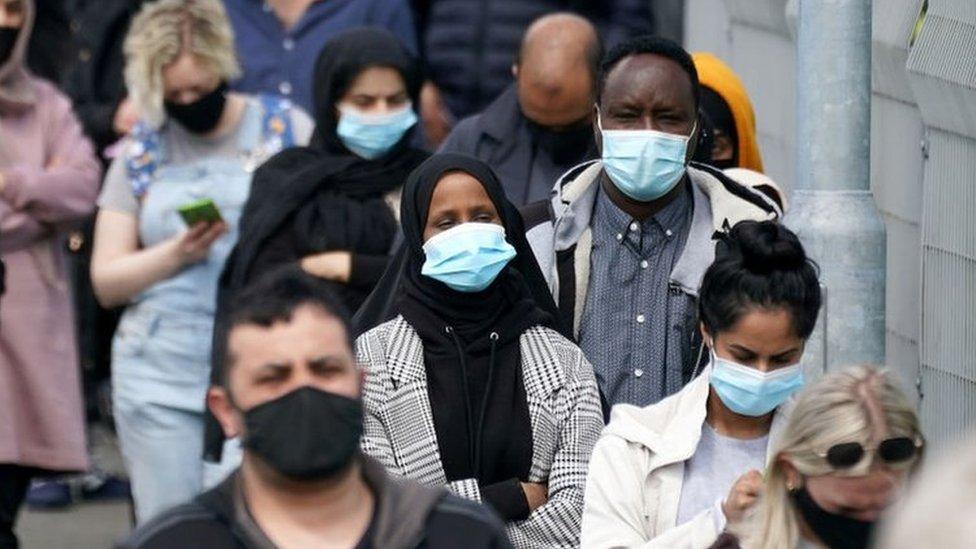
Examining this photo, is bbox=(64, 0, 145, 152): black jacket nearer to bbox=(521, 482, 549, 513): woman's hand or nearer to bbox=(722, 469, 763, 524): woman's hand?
bbox=(521, 482, 549, 513): woman's hand

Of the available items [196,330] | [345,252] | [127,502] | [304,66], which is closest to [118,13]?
[304,66]

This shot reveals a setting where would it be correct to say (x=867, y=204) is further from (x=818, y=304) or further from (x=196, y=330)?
(x=196, y=330)

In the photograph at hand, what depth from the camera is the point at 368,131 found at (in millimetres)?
7465

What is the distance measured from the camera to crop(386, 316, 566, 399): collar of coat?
548cm

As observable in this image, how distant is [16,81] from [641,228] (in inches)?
114

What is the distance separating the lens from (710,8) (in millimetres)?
10648

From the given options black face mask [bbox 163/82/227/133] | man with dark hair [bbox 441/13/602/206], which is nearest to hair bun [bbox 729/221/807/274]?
man with dark hair [bbox 441/13/602/206]

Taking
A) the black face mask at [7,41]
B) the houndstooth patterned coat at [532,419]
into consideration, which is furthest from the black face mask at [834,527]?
the black face mask at [7,41]

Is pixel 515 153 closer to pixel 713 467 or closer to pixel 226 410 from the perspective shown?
pixel 713 467

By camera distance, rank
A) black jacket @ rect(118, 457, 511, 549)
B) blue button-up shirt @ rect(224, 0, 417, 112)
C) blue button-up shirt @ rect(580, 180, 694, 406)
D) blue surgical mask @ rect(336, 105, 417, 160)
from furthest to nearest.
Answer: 1. blue button-up shirt @ rect(224, 0, 417, 112)
2. blue surgical mask @ rect(336, 105, 417, 160)
3. blue button-up shirt @ rect(580, 180, 694, 406)
4. black jacket @ rect(118, 457, 511, 549)

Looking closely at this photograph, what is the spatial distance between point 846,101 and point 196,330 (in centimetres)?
317

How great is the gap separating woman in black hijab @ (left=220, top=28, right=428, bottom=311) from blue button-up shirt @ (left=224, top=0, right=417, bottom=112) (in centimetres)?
190

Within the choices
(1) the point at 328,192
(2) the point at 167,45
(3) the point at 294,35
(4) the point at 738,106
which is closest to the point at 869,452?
(4) the point at 738,106

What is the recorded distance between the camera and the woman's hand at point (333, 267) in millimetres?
7180
